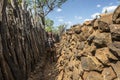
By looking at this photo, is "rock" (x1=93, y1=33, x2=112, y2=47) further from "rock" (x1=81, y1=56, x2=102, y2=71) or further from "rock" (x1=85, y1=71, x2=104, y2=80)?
"rock" (x1=85, y1=71, x2=104, y2=80)

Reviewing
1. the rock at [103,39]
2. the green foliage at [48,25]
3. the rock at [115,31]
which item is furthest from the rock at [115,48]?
the green foliage at [48,25]

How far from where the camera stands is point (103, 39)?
390 cm

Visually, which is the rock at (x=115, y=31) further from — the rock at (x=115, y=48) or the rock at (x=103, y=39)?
the rock at (x=103, y=39)

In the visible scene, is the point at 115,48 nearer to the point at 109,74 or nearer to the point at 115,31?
the point at 115,31

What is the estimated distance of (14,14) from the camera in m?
9.91

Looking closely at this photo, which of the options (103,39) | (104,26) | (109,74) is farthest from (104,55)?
(104,26)

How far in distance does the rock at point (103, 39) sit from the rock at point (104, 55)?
0.09m

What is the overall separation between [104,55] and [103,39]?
266 mm

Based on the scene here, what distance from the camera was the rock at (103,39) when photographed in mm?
3830

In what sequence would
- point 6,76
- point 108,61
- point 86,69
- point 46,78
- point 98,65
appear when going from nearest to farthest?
1. point 108,61
2. point 98,65
3. point 86,69
4. point 6,76
5. point 46,78

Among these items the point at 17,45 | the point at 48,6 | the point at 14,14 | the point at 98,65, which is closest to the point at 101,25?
the point at 98,65

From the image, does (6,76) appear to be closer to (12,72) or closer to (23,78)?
(12,72)

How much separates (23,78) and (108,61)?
5162 millimetres

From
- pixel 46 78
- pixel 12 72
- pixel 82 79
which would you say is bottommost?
pixel 46 78
